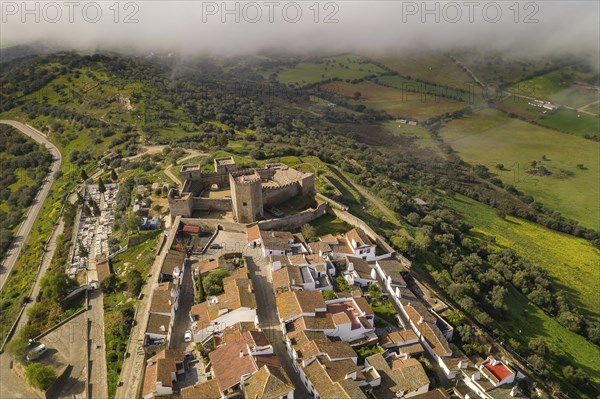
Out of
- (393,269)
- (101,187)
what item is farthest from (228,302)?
(101,187)

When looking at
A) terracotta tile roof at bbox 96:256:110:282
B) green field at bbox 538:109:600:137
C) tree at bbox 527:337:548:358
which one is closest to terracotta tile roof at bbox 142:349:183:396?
terracotta tile roof at bbox 96:256:110:282

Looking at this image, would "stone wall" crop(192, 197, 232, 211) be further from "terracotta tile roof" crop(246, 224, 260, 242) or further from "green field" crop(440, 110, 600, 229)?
"green field" crop(440, 110, 600, 229)

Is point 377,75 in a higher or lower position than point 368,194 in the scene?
higher

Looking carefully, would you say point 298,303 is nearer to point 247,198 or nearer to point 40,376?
point 247,198

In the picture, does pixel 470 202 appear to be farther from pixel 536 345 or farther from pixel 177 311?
pixel 177 311

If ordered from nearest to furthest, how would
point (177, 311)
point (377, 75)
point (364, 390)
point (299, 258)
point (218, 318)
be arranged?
point (364, 390)
point (218, 318)
point (177, 311)
point (299, 258)
point (377, 75)

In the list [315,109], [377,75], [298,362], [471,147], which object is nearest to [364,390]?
[298,362]

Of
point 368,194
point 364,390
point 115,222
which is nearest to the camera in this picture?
point 364,390
